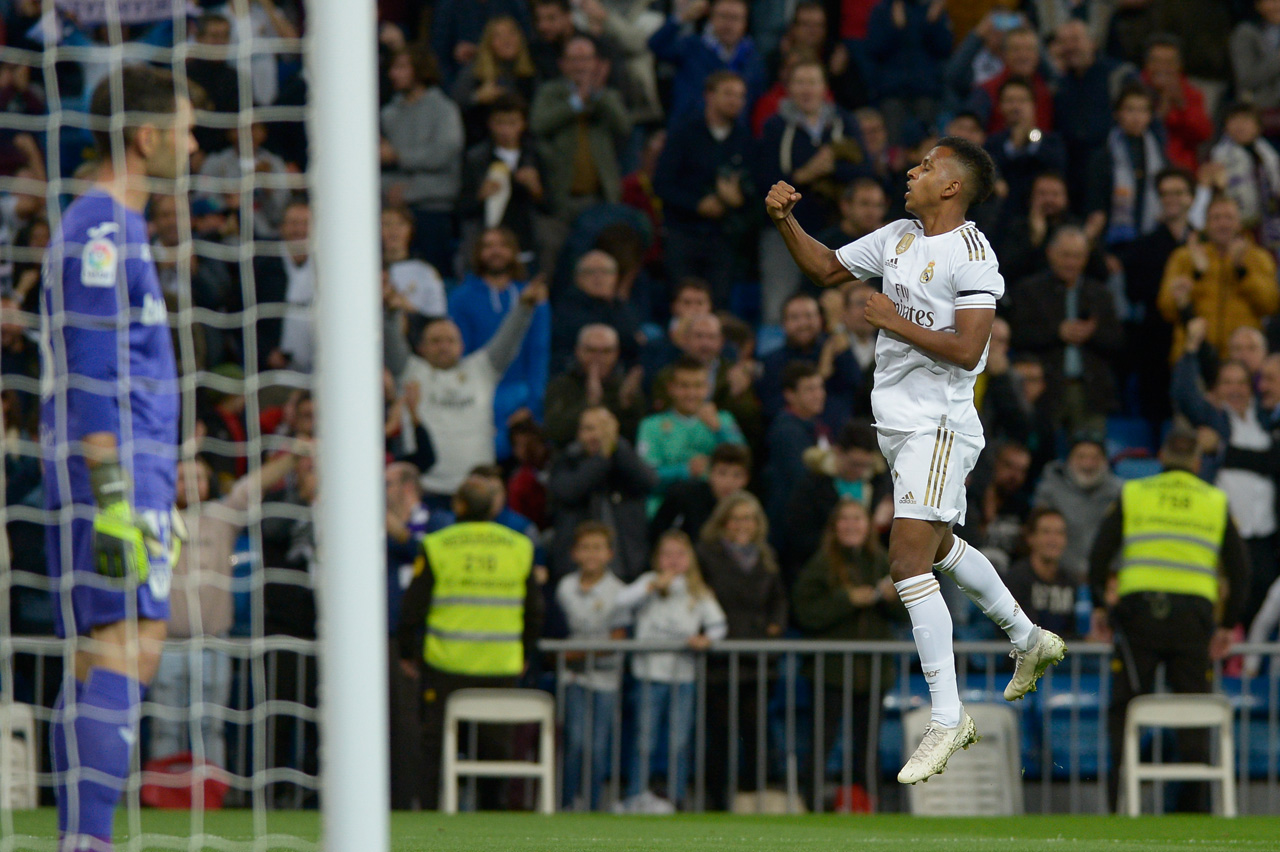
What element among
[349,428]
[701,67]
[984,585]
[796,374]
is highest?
[701,67]

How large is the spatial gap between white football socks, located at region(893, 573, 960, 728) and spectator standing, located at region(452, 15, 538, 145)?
8.00 meters

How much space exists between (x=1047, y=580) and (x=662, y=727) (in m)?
2.62

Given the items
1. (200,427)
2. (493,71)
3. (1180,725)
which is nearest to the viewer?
(1180,725)

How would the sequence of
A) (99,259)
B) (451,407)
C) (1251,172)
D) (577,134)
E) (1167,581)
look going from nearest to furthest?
(99,259) < (1167,581) < (451,407) < (577,134) < (1251,172)

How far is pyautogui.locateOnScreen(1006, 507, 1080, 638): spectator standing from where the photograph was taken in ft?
36.7

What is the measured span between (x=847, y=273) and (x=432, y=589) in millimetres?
4508

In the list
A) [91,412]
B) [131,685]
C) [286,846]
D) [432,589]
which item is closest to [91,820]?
[131,685]

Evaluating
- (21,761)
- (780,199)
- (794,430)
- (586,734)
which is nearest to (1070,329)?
(794,430)

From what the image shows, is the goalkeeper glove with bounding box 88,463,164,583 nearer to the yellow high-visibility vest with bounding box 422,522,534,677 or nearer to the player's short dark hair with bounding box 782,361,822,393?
the yellow high-visibility vest with bounding box 422,522,534,677

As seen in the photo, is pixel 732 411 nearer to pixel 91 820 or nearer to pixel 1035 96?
pixel 1035 96

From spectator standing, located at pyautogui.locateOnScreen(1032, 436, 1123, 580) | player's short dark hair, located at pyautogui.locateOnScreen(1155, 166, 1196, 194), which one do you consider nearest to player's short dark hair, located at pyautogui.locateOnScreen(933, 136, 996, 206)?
spectator standing, located at pyautogui.locateOnScreen(1032, 436, 1123, 580)

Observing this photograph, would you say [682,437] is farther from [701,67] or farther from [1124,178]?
[1124,178]

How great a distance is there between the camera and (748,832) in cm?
865

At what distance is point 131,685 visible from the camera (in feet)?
17.7
